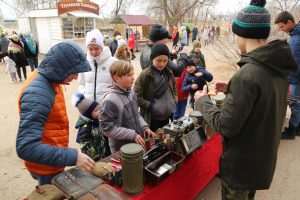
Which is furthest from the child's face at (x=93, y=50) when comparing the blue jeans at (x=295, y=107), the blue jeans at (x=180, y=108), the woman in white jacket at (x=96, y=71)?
the blue jeans at (x=295, y=107)

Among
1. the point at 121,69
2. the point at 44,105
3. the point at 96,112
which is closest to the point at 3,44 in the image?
the point at 96,112

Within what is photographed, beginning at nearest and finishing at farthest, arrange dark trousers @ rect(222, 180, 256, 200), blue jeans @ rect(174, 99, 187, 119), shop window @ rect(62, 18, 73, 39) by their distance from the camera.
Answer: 1. dark trousers @ rect(222, 180, 256, 200)
2. blue jeans @ rect(174, 99, 187, 119)
3. shop window @ rect(62, 18, 73, 39)

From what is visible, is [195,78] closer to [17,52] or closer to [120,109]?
[120,109]

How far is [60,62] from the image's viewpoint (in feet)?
5.43

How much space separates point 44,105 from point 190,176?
1.55 m

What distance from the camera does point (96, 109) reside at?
99.6 inches

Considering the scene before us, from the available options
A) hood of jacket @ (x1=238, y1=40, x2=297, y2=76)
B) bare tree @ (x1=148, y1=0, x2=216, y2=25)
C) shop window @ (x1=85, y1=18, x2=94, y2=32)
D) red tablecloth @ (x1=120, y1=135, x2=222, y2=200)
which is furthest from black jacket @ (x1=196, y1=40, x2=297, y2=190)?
bare tree @ (x1=148, y1=0, x2=216, y2=25)

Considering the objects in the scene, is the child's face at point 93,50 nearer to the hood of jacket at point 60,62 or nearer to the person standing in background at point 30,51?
the hood of jacket at point 60,62

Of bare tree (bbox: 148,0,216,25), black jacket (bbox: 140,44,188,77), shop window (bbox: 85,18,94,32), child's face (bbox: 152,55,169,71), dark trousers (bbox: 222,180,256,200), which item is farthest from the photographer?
bare tree (bbox: 148,0,216,25)

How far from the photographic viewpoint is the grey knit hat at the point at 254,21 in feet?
5.21

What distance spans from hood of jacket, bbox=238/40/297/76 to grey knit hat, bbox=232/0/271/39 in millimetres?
114

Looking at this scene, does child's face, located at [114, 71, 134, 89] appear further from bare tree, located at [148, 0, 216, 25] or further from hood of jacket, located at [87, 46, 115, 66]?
bare tree, located at [148, 0, 216, 25]

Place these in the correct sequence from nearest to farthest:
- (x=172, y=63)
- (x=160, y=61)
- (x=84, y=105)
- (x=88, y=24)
A: 1. (x=84, y=105)
2. (x=160, y=61)
3. (x=172, y=63)
4. (x=88, y=24)

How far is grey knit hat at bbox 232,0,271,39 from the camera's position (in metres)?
1.59
